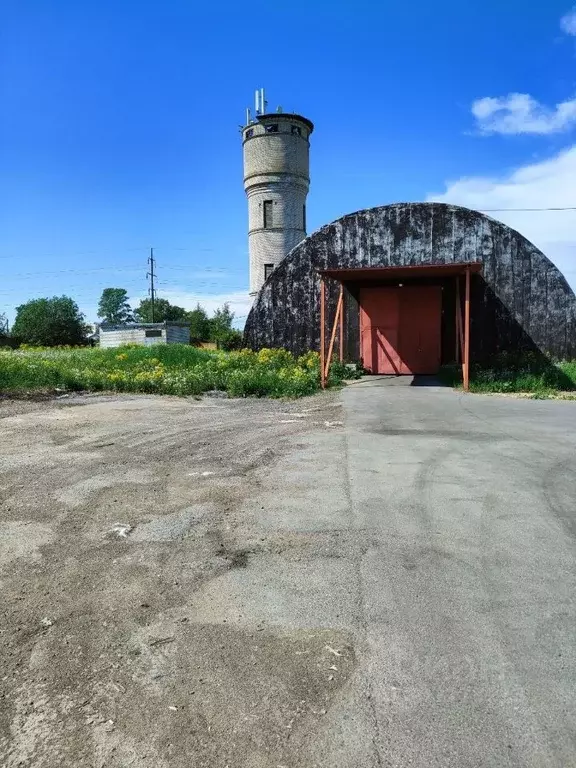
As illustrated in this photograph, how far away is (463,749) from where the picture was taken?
2133mm

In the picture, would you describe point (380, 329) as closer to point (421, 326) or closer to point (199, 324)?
point (421, 326)

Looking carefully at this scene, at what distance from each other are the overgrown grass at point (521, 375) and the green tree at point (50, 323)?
175ft

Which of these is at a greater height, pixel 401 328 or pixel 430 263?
pixel 430 263

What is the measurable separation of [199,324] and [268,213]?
117 ft

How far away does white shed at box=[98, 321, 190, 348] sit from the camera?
45.0 metres

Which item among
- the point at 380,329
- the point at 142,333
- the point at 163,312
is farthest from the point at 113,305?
the point at 380,329

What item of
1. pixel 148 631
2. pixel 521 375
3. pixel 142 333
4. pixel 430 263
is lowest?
pixel 148 631

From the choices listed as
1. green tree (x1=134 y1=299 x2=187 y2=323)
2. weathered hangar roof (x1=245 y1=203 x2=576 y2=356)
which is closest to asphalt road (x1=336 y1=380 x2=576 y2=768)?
weathered hangar roof (x1=245 y1=203 x2=576 y2=356)

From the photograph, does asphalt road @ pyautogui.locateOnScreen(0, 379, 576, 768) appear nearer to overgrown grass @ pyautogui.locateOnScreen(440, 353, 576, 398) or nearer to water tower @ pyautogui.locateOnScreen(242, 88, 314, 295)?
overgrown grass @ pyautogui.locateOnScreen(440, 353, 576, 398)

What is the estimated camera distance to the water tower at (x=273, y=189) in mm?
44969

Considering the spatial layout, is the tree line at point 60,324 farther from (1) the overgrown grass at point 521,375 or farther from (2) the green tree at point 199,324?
(1) the overgrown grass at point 521,375

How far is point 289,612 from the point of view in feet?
10.3

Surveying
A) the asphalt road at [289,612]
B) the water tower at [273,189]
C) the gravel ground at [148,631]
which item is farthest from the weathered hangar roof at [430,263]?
the water tower at [273,189]

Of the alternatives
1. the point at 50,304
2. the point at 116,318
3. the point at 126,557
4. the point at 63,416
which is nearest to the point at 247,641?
the point at 126,557
